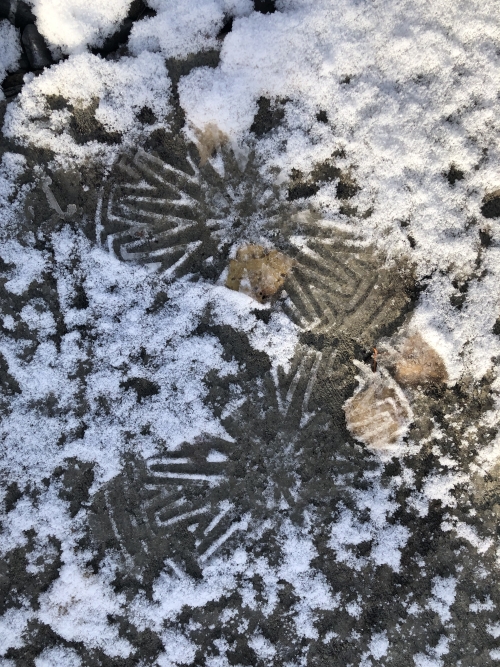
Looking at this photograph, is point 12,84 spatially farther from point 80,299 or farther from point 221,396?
point 221,396

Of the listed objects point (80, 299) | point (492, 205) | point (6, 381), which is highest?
point (80, 299)

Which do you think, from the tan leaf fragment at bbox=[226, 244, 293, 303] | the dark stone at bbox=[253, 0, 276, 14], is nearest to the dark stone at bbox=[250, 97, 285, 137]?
the dark stone at bbox=[253, 0, 276, 14]

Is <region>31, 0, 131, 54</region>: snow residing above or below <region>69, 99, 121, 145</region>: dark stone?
above

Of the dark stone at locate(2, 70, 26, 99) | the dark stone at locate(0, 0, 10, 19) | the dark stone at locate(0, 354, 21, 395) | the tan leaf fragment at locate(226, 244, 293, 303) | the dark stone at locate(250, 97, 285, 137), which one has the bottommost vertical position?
the tan leaf fragment at locate(226, 244, 293, 303)

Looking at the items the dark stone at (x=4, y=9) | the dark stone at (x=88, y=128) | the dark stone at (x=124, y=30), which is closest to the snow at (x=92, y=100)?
the dark stone at (x=88, y=128)

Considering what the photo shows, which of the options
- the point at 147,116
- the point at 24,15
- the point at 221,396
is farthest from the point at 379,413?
the point at 24,15

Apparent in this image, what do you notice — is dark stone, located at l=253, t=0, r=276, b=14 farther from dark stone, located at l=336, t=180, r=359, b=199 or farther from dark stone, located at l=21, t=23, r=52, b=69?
dark stone, located at l=21, t=23, r=52, b=69
